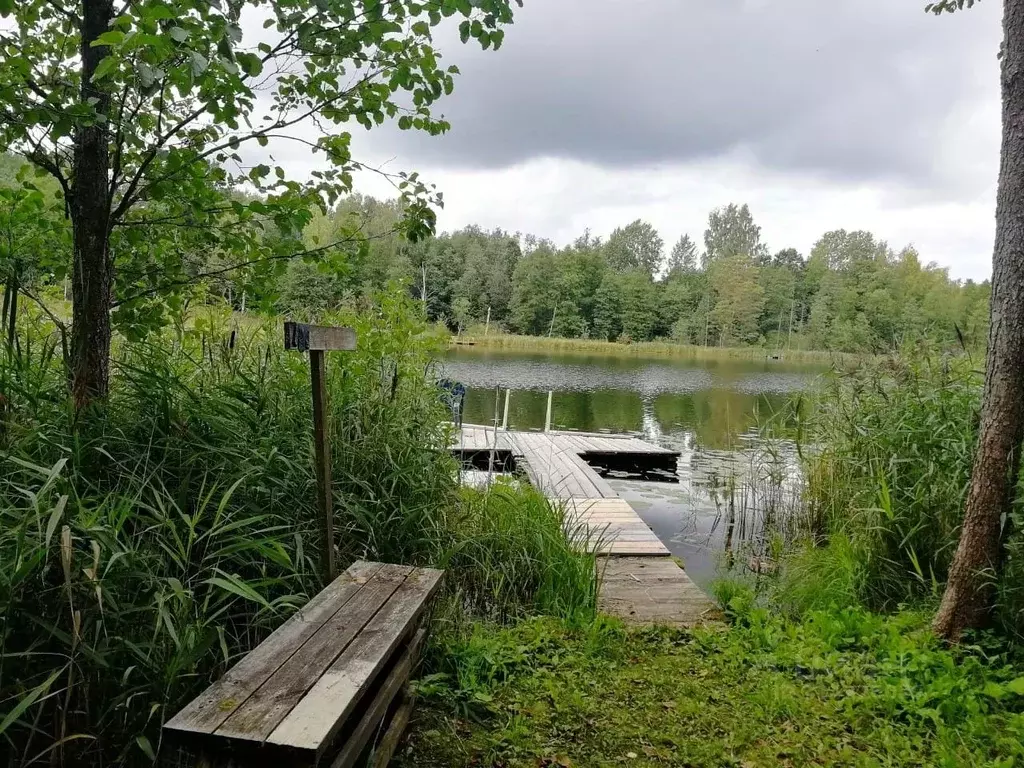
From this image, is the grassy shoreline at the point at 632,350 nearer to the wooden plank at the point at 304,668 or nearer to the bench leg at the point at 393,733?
the bench leg at the point at 393,733

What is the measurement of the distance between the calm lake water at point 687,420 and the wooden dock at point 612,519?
22.4 inches

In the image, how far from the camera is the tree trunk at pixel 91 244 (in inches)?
92.0

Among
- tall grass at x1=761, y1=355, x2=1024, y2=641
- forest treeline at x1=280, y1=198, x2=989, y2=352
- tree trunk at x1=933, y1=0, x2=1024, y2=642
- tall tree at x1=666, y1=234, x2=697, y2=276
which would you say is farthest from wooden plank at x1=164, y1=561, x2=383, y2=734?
tall tree at x1=666, y1=234, x2=697, y2=276

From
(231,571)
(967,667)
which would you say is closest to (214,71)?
(231,571)

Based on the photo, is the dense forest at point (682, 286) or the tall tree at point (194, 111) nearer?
the tall tree at point (194, 111)

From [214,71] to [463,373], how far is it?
1805 cm

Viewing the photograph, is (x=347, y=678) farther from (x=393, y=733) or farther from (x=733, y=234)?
(x=733, y=234)

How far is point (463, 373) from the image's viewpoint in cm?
2016

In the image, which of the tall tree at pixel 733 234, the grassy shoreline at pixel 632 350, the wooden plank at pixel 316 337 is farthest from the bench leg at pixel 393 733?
the tall tree at pixel 733 234

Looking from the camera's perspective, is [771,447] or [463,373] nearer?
[771,447]

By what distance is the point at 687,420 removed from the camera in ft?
47.8

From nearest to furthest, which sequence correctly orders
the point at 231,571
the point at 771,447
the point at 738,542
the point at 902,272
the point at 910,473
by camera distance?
the point at 231,571 < the point at 910,473 < the point at 738,542 < the point at 771,447 < the point at 902,272

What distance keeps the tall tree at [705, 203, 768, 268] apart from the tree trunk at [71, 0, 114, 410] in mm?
A: 68970

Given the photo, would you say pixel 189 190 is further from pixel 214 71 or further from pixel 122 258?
pixel 214 71
